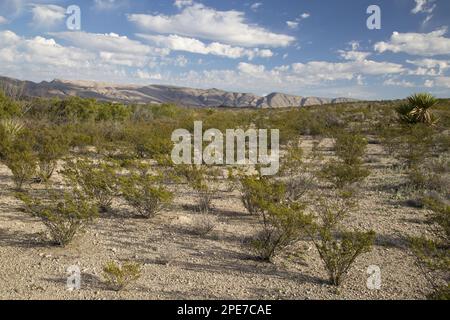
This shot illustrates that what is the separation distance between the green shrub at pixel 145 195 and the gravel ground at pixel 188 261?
0.25 m

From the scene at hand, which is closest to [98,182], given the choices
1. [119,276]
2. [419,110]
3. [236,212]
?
[236,212]

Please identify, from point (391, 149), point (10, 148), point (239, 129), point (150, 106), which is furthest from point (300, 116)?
point (10, 148)

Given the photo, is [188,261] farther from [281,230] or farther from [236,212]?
[236,212]

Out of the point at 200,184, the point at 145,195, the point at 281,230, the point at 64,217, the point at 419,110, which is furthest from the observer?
the point at 419,110

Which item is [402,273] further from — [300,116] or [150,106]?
[150,106]

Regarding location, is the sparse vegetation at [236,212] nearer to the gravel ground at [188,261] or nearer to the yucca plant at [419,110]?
the gravel ground at [188,261]

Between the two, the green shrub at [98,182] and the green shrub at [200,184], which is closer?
the green shrub at [98,182]

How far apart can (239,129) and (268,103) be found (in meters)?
175

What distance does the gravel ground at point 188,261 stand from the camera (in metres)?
5.03

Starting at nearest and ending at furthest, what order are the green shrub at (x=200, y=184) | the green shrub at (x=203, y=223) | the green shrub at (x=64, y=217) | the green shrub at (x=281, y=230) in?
the green shrub at (x=281, y=230) < the green shrub at (x=64, y=217) < the green shrub at (x=203, y=223) < the green shrub at (x=200, y=184)

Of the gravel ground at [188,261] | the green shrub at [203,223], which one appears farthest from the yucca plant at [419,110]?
the green shrub at [203,223]

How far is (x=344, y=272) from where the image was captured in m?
5.43

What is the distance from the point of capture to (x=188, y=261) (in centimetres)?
598

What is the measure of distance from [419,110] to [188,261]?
1844 centimetres
